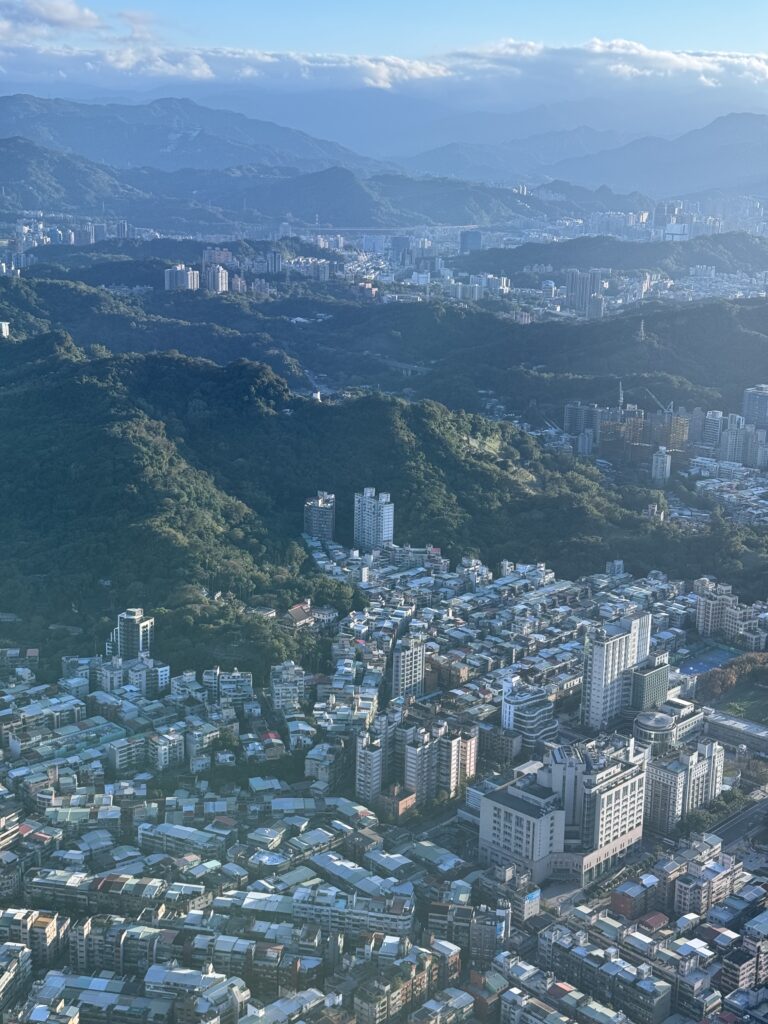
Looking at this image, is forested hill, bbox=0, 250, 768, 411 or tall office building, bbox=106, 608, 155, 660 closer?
tall office building, bbox=106, 608, 155, 660

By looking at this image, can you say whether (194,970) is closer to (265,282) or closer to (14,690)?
(14,690)

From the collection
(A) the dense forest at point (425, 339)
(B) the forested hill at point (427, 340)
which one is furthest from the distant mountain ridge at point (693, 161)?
(B) the forested hill at point (427, 340)

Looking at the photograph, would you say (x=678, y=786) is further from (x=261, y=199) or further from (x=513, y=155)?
(x=513, y=155)

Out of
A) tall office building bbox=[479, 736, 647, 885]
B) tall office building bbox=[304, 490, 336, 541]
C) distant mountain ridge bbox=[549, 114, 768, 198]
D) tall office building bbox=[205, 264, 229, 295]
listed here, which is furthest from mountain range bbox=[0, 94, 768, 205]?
tall office building bbox=[479, 736, 647, 885]

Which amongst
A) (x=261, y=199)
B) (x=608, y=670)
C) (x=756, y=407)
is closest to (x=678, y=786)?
(x=608, y=670)

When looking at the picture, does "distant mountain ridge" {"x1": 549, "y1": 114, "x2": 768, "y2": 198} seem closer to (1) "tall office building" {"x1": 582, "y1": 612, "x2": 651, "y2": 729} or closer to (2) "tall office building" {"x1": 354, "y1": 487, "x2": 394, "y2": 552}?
(2) "tall office building" {"x1": 354, "y1": 487, "x2": 394, "y2": 552}

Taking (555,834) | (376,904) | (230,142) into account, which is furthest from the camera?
(230,142)

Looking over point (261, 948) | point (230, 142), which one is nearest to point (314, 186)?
point (230, 142)
